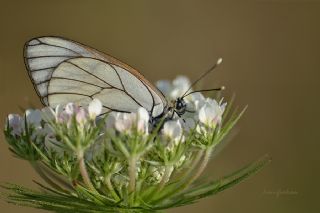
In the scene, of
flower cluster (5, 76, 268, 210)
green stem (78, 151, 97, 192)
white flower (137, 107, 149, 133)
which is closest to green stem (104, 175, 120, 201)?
flower cluster (5, 76, 268, 210)

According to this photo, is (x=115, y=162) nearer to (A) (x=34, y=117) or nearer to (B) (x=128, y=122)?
(B) (x=128, y=122)

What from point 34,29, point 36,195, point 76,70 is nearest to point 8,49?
point 34,29

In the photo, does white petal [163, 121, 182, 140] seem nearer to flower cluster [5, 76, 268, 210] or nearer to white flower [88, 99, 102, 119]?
flower cluster [5, 76, 268, 210]

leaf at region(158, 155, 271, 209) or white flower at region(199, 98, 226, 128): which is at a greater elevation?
white flower at region(199, 98, 226, 128)

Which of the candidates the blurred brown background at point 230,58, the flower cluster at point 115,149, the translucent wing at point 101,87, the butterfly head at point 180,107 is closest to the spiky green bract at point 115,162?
the flower cluster at point 115,149

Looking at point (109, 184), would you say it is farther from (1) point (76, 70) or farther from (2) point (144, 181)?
(1) point (76, 70)

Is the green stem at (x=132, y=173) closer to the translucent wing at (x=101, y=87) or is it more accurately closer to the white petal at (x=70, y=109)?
the white petal at (x=70, y=109)

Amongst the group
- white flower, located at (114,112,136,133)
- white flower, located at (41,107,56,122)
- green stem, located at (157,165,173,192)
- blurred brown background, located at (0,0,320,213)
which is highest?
blurred brown background, located at (0,0,320,213)
